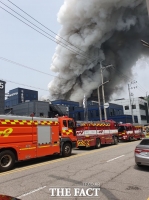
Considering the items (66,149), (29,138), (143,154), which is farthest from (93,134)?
(143,154)

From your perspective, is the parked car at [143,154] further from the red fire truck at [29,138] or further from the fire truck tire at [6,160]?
the fire truck tire at [6,160]

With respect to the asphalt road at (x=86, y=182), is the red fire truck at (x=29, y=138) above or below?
above

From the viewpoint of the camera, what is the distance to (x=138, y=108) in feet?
236

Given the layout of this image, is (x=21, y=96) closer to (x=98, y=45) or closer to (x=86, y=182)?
(x=98, y=45)

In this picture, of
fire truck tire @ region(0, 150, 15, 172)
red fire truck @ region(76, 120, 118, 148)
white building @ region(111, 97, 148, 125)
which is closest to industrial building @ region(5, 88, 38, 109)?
white building @ region(111, 97, 148, 125)

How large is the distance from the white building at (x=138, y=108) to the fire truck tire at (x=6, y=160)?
6475cm

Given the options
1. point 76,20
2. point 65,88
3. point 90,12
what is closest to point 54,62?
point 65,88

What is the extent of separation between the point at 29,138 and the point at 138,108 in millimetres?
66854

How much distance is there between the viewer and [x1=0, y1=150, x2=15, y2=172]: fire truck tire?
9.12 meters

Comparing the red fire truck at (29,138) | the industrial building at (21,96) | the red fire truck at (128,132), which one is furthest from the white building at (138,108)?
the red fire truck at (29,138)

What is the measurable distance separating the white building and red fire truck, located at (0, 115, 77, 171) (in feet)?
199

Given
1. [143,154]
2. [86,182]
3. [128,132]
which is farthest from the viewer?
[128,132]

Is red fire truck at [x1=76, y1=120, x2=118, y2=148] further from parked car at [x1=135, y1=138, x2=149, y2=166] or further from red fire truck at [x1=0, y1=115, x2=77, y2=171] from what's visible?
parked car at [x1=135, y1=138, x2=149, y2=166]

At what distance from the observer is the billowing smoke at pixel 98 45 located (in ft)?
189
